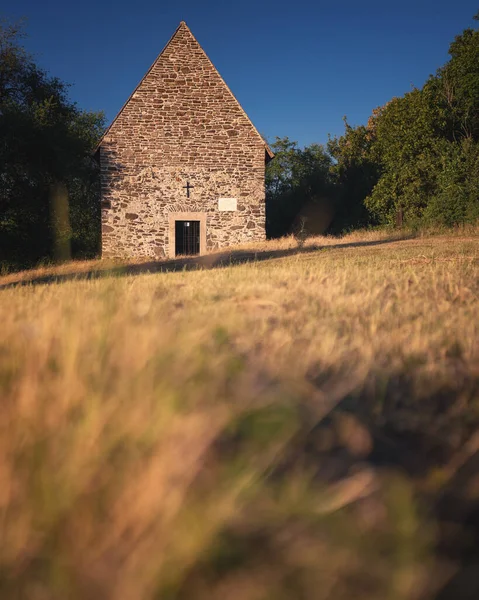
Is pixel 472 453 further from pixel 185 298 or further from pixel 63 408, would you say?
→ pixel 185 298

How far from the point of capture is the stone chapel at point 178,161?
1953cm

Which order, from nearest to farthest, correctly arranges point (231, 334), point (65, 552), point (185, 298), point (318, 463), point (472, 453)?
1. point (65, 552)
2. point (318, 463)
3. point (472, 453)
4. point (231, 334)
5. point (185, 298)

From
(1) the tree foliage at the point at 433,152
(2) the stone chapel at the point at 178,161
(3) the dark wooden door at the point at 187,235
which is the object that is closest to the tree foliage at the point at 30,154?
(2) the stone chapel at the point at 178,161

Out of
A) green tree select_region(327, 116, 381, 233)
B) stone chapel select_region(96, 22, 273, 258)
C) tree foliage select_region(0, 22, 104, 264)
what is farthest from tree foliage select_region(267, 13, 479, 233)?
tree foliage select_region(0, 22, 104, 264)

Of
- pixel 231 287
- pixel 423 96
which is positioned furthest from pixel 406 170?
pixel 231 287

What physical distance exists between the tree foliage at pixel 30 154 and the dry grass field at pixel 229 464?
20005mm

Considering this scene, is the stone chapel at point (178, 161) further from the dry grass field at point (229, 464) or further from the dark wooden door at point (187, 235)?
the dry grass field at point (229, 464)

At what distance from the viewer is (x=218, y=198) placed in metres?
19.9

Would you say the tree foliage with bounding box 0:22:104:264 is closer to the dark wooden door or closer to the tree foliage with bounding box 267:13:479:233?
the dark wooden door

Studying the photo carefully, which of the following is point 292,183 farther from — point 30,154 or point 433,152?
point 30,154

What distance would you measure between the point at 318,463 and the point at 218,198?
19.1m

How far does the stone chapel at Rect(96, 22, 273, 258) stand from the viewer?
19.5 metres

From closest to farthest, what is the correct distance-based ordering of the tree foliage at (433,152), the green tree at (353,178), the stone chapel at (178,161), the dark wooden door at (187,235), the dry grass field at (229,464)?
the dry grass field at (229,464) < the stone chapel at (178,161) < the dark wooden door at (187,235) < the tree foliage at (433,152) < the green tree at (353,178)

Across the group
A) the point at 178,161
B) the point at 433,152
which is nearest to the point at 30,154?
the point at 178,161
